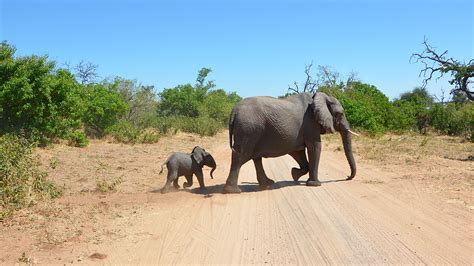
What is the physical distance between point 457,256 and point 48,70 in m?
15.6

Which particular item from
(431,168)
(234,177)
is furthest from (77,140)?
(431,168)

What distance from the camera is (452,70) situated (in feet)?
57.5

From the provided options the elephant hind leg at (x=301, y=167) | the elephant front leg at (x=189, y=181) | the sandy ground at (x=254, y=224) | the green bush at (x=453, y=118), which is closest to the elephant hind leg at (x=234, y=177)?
the sandy ground at (x=254, y=224)

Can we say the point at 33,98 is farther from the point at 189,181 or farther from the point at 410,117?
the point at 410,117

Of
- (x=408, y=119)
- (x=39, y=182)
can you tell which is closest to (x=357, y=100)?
(x=408, y=119)

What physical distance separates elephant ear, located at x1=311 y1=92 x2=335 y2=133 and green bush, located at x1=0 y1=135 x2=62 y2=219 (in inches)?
231

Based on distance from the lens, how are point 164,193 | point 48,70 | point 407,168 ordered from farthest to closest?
point 48,70, point 407,168, point 164,193

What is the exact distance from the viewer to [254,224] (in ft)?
23.4

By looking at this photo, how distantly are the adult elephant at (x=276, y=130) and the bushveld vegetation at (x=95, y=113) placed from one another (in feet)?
10.4

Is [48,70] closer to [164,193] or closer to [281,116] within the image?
[164,193]

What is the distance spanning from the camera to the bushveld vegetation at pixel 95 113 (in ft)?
29.1

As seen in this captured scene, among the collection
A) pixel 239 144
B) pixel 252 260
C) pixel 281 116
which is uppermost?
pixel 281 116

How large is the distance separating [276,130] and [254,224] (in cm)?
344

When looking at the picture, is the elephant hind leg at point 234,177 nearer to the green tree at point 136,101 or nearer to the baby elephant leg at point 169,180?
the baby elephant leg at point 169,180
